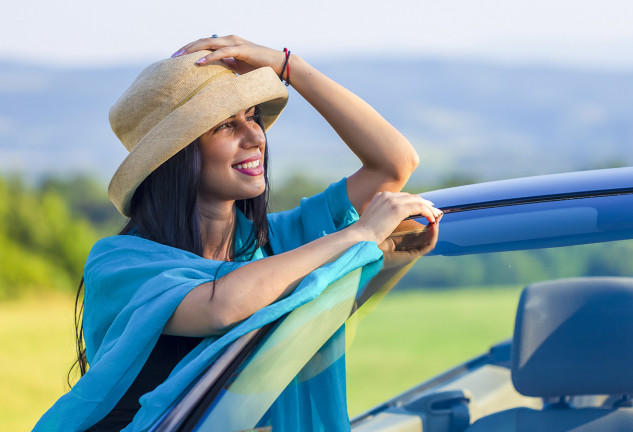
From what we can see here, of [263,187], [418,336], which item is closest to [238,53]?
[263,187]

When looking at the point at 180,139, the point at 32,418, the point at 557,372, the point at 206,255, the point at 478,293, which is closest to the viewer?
the point at 557,372

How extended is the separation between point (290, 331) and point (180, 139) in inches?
24.6

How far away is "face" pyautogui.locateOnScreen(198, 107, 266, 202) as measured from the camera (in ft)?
6.57

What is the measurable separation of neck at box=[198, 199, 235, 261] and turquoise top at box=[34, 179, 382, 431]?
263 mm

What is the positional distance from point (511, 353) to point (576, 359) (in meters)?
0.15

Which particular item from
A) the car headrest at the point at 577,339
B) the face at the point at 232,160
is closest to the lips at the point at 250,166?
the face at the point at 232,160

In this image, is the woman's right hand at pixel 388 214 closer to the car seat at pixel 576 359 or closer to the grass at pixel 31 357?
the car seat at pixel 576 359

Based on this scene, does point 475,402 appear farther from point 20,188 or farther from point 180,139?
point 20,188

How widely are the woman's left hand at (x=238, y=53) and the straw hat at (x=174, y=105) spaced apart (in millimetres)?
37

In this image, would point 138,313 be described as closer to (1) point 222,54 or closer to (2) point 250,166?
(2) point 250,166

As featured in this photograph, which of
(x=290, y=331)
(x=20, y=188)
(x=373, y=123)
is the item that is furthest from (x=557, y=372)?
(x=20, y=188)

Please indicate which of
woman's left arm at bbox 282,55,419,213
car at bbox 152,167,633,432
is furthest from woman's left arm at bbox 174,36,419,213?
car at bbox 152,167,633,432

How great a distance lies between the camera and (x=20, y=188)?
1631 cm

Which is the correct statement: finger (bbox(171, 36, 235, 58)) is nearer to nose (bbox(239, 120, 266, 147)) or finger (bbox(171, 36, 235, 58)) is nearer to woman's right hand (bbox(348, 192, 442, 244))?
nose (bbox(239, 120, 266, 147))
